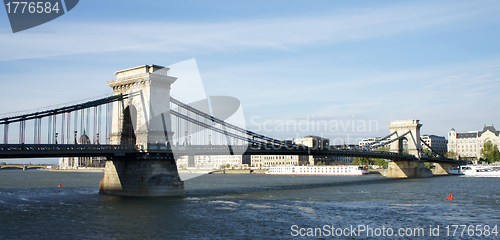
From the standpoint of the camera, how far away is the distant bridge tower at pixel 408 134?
357 ft

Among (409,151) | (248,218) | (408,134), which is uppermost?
(408,134)

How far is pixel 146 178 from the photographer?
45.9m

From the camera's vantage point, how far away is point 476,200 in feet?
146

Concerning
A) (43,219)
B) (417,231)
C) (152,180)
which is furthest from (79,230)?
(417,231)

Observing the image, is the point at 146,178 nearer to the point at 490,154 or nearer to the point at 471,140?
the point at 490,154

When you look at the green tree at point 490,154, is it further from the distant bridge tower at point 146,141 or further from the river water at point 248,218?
the distant bridge tower at point 146,141

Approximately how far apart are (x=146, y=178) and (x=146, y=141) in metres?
4.01

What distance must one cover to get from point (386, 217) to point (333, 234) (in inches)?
319

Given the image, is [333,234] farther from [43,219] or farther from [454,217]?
[43,219]

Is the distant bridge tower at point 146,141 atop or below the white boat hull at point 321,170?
atop

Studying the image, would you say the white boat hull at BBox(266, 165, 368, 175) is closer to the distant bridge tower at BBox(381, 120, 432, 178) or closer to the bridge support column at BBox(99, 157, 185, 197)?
the distant bridge tower at BBox(381, 120, 432, 178)

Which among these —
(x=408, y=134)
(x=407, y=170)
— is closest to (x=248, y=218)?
(x=407, y=170)

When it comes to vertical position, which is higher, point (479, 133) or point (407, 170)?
point (479, 133)

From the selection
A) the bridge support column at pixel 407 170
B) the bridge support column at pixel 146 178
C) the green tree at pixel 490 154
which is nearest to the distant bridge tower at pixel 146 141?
the bridge support column at pixel 146 178
